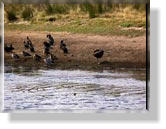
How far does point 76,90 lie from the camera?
3159 cm

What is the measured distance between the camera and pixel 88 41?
1246 inches

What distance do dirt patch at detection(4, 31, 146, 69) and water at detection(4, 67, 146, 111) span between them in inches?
3.5

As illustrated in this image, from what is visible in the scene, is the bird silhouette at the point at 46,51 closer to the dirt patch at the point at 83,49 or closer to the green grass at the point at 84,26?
the dirt patch at the point at 83,49

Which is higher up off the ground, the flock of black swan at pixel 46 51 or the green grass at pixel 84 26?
the green grass at pixel 84 26

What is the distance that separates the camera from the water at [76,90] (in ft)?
104

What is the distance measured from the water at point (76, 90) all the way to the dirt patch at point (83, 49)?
3.5 inches

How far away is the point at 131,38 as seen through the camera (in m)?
31.6

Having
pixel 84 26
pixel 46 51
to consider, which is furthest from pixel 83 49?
pixel 46 51

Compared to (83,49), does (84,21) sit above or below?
above

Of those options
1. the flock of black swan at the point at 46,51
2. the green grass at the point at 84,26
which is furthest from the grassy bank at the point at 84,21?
the flock of black swan at the point at 46,51

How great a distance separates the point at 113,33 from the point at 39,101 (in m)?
1.02

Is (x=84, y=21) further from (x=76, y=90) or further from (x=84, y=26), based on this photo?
(x=76, y=90)

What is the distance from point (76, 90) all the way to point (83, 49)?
0.43 meters

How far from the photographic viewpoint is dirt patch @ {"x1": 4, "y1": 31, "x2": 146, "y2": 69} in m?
31.6
